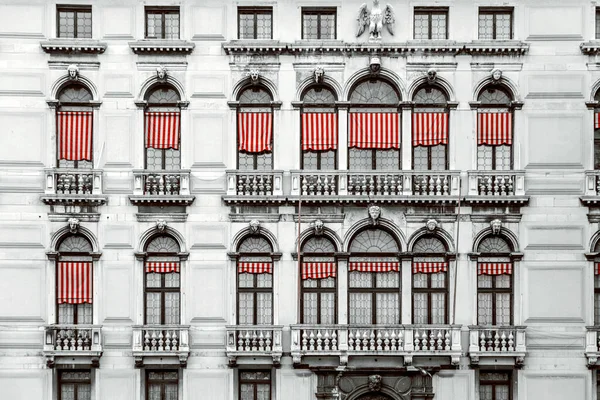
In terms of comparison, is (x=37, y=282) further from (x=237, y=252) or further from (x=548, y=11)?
(x=548, y=11)

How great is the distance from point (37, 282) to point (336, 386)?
10.2 metres

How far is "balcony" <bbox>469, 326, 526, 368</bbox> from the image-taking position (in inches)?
1225

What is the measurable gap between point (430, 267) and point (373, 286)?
6.39ft

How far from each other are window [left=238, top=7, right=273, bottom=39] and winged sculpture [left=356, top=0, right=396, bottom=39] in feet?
9.63

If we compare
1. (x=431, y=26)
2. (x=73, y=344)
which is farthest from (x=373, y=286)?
(x=73, y=344)

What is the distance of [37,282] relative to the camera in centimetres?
3156

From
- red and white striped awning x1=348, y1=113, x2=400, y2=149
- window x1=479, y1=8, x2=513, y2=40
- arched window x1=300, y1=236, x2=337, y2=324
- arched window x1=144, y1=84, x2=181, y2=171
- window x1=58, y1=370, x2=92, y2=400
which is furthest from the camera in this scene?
window x1=479, y1=8, x2=513, y2=40

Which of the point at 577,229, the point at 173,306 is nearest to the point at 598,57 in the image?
the point at 577,229

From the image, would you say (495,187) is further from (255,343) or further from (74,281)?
(74,281)

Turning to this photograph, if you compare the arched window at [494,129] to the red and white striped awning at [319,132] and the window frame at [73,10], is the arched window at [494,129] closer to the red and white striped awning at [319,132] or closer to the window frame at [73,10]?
the red and white striped awning at [319,132]

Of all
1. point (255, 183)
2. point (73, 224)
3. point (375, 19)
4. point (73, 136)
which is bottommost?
point (73, 224)

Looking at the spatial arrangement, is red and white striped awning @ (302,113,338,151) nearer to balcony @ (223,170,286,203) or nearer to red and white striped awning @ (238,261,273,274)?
balcony @ (223,170,286,203)

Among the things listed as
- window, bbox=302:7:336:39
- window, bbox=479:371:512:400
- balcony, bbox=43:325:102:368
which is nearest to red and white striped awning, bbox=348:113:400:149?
window, bbox=302:7:336:39

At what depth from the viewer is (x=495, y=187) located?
3161cm
